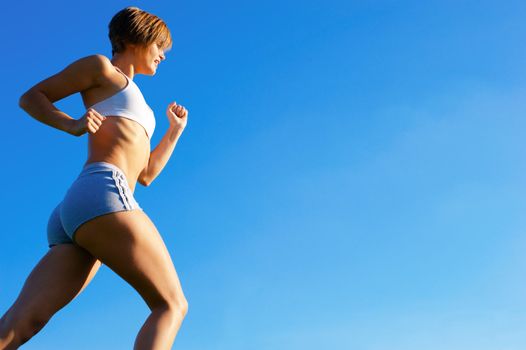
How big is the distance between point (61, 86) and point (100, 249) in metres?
0.98

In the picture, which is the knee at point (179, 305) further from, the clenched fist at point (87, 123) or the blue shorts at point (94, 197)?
the clenched fist at point (87, 123)

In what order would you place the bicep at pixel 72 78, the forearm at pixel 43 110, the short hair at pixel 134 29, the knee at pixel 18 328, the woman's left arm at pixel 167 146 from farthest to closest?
1. the woman's left arm at pixel 167 146
2. the short hair at pixel 134 29
3. the bicep at pixel 72 78
4. the forearm at pixel 43 110
5. the knee at pixel 18 328

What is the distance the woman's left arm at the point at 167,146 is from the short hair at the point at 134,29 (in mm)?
741

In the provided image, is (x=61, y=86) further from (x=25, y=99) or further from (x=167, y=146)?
(x=167, y=146)

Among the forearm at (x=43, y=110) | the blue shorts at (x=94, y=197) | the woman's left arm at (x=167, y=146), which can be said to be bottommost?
the blue shorts at (x=94, y=197)

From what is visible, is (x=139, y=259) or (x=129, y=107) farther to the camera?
(x=129, y=107)

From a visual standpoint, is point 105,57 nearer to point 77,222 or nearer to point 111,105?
point 111,105

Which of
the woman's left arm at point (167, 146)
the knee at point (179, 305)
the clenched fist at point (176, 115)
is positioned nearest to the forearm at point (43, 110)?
the woman's left arm at point (167, 146)

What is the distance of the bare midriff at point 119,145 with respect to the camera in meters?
4.01

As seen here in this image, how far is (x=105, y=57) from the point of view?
4172mm

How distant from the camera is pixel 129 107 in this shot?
4.14 metres

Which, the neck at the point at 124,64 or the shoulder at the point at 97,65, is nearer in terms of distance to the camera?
the shoulder at the point at 97,65

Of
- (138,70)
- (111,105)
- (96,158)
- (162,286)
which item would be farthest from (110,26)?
(162,286)

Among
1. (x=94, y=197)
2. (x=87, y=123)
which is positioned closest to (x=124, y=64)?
(x=87, y=123)
